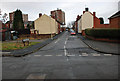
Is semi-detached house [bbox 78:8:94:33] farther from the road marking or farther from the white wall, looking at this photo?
the road marking

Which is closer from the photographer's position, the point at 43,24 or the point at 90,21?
the point at 90,21

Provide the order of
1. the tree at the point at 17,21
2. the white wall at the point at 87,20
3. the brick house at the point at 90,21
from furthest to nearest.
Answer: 1. the tree at the point at 17,21
2. the white wall at the point at 87,20
3. the brick house at the point at 90,21

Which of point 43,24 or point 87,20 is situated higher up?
point 87,20

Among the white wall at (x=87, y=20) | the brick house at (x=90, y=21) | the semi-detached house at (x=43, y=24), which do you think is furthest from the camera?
the semi-detached house at (x=43, y=24)

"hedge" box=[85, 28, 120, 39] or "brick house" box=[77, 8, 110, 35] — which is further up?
"brick house" box=[77, 8, 110, 35]

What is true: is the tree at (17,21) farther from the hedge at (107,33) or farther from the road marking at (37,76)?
the road marking at (37,76)

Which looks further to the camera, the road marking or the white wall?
the white wall

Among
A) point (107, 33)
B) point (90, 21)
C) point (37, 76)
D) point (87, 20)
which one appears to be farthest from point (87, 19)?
point (37, 76)

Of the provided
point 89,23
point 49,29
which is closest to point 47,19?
point 49,29

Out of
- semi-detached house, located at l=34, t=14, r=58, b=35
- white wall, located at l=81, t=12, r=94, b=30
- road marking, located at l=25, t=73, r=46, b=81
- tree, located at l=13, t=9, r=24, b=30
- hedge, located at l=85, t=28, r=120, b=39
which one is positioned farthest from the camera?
tree, located at l=13, t=9, r=24, b=30

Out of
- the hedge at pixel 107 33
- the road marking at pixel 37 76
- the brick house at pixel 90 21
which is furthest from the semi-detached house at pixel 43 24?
the road marking at pixel 37 76

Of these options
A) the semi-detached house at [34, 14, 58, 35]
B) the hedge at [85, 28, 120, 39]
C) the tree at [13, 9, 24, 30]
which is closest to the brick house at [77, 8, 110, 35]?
the semi-detached house at [34, 14, 58, 35]

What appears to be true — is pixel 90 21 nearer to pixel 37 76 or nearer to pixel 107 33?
pixel 107 33

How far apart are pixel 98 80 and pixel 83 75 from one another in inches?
32.3
